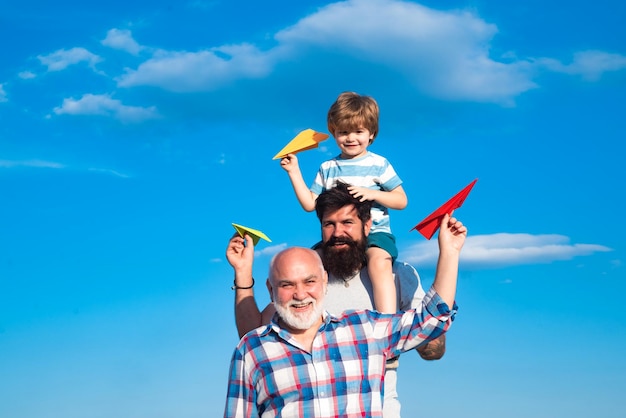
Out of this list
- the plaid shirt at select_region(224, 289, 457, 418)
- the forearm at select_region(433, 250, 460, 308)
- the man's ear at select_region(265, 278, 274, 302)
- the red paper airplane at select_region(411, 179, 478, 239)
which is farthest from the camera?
the red paper airplane at select_region(411, 179, 478, 239)

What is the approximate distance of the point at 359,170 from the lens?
28.6 feet

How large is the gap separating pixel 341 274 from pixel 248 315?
1089mm

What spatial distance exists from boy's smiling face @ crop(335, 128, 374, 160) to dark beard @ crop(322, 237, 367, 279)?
1125 millimetres

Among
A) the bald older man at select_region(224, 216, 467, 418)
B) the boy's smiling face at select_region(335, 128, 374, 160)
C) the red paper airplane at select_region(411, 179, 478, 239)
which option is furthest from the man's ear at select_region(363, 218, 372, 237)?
the bald older man at select_region(224, 216, 467, 418)

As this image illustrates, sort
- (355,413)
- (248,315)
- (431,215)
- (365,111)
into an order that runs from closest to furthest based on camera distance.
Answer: (355,413), (431,215), (248,315), (365,111)

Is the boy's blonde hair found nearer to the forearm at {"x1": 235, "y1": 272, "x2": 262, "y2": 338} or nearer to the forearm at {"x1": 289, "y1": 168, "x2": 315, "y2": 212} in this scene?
the forearm at {"x1": 289, "y1": 168, "x2": 315, "y2": 212}

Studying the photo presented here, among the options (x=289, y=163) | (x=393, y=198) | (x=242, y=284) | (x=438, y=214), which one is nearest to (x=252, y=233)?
(x=242, y=284)

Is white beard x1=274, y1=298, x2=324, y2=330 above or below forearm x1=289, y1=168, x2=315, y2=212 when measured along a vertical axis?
below

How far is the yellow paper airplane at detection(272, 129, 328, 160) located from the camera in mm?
→ 8969

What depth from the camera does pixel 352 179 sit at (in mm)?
8719

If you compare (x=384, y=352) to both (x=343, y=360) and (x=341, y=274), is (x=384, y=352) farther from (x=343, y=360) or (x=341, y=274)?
(x=341, y=274)

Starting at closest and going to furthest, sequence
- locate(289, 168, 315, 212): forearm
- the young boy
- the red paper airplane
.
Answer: the red paper airplane
the young boy
locate(289, 168, 315, 212): forearm

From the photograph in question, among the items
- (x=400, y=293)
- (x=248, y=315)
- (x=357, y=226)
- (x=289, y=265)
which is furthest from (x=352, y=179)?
(x=289, y=265)

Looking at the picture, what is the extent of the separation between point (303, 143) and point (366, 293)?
1.99m
